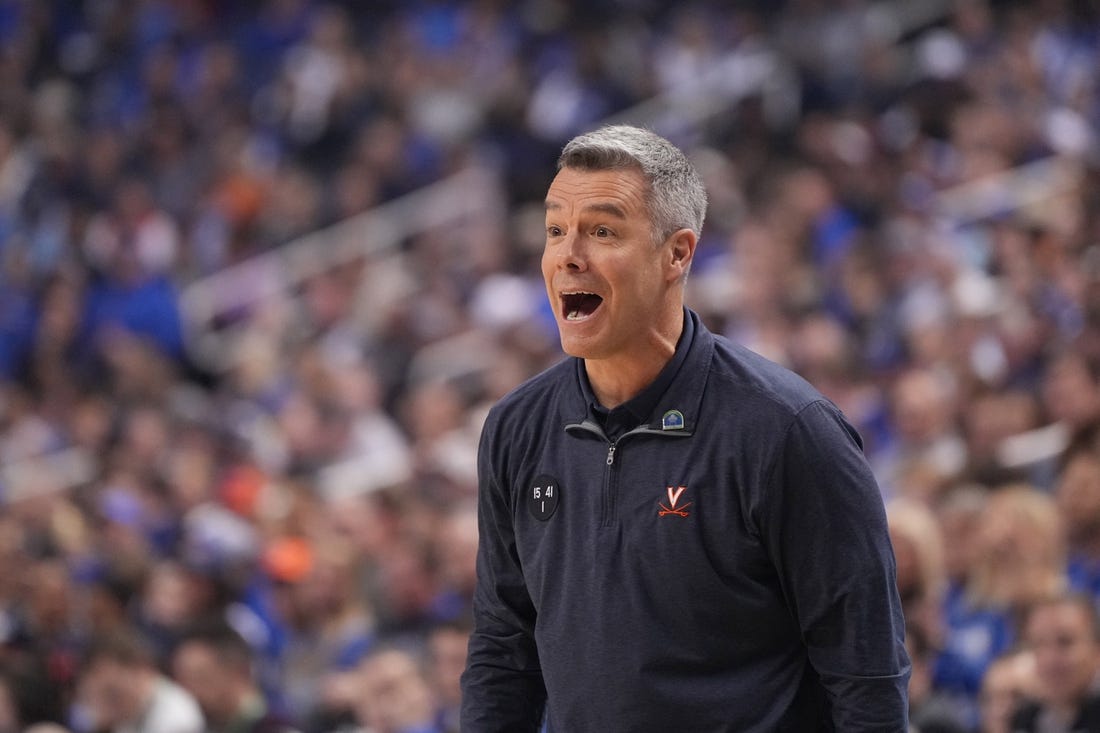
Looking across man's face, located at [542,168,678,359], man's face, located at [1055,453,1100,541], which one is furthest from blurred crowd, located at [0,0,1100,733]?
man's face, located at [542,168,678,359]

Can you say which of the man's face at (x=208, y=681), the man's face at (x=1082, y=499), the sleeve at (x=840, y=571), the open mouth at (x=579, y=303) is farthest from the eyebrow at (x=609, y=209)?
the man's face at (x=208, y=681)

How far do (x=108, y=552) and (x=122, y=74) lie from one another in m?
5.36

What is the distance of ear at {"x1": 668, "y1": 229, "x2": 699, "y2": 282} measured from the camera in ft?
6.36

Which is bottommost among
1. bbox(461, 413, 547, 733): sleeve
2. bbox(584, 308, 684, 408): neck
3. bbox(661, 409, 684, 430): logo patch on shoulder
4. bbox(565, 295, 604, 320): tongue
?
bbox(461, 413, 547, 733): sleeve

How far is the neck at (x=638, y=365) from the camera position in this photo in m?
1.96

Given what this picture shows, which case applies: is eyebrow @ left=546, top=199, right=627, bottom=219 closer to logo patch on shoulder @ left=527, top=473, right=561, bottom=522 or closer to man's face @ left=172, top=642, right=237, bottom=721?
logo patch on shoulder @ left=527, top=473, right=561, bottom=522

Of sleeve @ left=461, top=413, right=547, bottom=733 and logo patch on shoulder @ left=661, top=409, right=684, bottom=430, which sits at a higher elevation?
logo patch on shoulder @ left=661, top=409, right=684, bottom=430

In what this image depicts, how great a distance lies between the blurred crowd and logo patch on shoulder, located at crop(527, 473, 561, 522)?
1861 mm

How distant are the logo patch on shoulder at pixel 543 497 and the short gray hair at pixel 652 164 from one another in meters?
0.35

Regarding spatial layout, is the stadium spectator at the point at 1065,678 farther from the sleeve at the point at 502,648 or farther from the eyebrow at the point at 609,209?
the eyebrow at the point at 609,209

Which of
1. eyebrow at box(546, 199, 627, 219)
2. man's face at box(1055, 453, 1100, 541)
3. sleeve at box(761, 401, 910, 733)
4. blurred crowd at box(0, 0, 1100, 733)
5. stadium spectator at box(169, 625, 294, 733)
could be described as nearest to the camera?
sleeve at box(761, 401, 910, 733)

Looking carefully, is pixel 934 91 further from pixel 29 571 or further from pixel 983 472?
pixel 29 571

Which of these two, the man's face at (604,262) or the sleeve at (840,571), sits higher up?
the man's face at (604,262)

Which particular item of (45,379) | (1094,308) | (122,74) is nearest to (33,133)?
(122,74)
